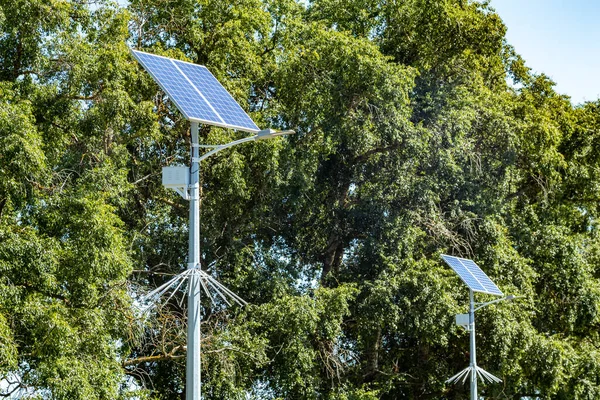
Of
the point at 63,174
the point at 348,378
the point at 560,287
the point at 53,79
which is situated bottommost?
the point at 348,378

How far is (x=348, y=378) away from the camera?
25.0 metres

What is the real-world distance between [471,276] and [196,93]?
35.2 ft

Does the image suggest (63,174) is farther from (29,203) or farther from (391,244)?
(391,244)

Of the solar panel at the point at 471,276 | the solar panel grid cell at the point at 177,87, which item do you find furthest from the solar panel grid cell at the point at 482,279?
the solar panel grid cell at the point at 177,87

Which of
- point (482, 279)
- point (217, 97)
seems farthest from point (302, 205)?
point (217, 97)

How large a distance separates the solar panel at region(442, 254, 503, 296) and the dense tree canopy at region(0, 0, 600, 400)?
1.88 m

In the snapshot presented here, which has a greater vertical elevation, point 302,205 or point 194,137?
point 194,137

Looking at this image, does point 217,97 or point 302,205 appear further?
point 302,205

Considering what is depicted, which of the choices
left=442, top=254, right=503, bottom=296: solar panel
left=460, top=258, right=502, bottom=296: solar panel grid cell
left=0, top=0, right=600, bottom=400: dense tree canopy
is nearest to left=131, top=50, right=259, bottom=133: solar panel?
left=0, top=0, right=600, bottom=400: dense tree canopy

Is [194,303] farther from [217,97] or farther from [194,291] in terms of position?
[217,97]

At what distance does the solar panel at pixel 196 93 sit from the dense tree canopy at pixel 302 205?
513 centimetres

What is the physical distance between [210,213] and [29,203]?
19.2 feet

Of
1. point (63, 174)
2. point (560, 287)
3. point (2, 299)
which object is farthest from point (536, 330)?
point (2, 299)

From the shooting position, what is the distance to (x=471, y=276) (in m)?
21.4
